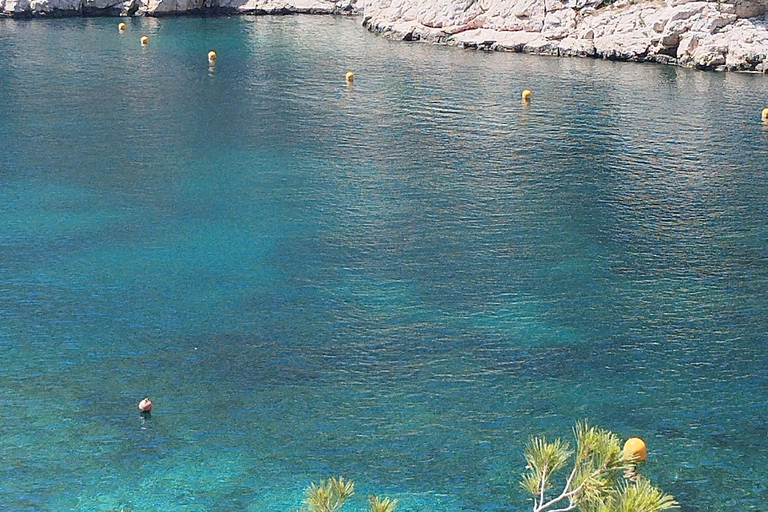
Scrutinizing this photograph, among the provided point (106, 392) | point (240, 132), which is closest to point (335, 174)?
point (240, 132)

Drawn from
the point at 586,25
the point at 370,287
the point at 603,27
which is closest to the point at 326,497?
the point at 370,287

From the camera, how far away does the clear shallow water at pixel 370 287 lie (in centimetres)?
2662

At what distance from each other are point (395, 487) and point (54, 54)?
198 feet

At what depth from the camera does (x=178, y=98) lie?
6300 cm

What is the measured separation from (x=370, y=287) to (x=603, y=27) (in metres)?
47.4

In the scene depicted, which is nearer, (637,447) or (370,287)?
(637,447)

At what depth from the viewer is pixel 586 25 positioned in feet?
253

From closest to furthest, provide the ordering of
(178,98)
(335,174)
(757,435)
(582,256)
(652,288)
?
(757,435) → (652,288) → (582,256) → (335,174) → (178,98)

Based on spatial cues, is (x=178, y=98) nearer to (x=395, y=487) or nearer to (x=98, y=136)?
(x=98, y=136)

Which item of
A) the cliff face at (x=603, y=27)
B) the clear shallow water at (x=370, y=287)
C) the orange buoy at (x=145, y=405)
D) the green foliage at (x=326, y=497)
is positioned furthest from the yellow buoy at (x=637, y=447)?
the cliff face at (x=603, y=27)

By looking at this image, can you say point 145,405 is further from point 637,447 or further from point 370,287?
point 637,447

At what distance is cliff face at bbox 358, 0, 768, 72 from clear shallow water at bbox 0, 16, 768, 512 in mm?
6203

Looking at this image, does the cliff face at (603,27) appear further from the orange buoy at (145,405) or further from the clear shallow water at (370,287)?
the orange buoy at (145,405)

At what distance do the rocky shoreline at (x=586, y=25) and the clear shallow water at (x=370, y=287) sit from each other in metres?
6.37
